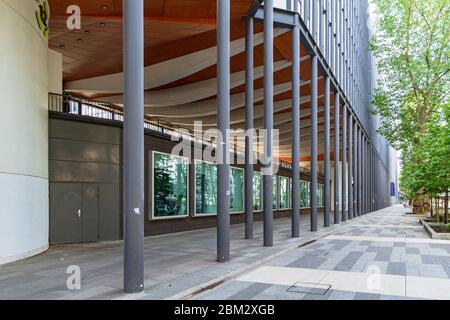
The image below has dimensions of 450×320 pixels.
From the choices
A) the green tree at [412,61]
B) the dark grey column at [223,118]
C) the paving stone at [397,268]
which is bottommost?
the paving stone at [397,268]

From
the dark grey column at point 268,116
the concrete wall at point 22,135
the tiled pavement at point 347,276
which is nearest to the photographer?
the tiled pavement at point 347,276

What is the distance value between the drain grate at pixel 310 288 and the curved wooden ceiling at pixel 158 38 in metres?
10.2

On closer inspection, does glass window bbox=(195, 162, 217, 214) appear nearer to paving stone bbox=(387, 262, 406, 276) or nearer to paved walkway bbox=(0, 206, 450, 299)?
paved walkway bbox=(0, 206, 450, 299)

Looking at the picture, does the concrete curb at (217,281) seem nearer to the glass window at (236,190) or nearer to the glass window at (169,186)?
the glass window at (169,186)

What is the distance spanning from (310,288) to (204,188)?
12886 millimetres

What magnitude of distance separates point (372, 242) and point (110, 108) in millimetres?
11602

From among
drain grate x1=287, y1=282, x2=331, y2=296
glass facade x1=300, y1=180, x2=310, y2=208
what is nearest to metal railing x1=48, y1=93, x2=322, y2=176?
drain grate x1=287, y1=282, x2=331, y2=296

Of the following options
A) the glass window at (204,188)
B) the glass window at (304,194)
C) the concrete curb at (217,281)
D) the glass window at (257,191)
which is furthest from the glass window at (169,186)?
the glass window at (304,194)

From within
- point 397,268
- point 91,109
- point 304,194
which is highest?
point 91,109

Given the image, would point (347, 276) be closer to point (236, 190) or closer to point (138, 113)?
point (138, 113)

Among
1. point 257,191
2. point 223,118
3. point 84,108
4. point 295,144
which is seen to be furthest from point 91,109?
point 257,191

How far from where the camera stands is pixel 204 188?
20188 millimetres

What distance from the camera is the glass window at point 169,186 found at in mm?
16406

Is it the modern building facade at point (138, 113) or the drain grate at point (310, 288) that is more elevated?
the modern building facade at point (138, 113)
